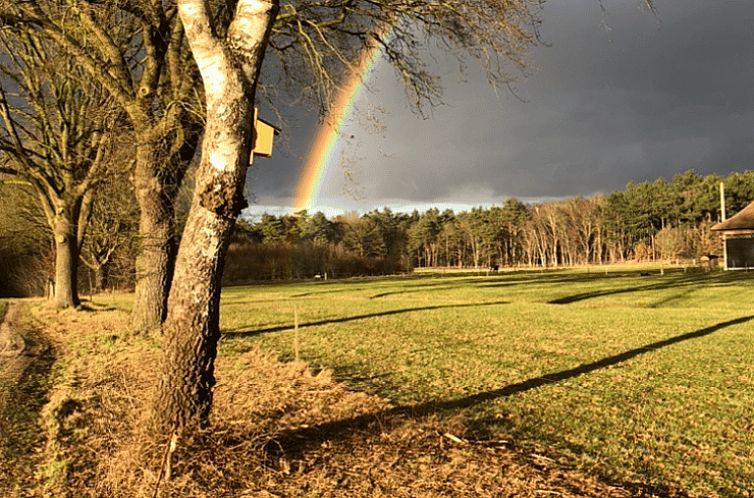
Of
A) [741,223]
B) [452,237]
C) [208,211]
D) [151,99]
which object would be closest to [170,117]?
[151,99]

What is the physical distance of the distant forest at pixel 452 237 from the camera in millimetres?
38094

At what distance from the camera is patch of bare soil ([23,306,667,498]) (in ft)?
12.0

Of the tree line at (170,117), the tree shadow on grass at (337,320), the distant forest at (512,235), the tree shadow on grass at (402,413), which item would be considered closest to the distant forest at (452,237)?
the distant forest at (512,235)

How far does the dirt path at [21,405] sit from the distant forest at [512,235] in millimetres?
51453

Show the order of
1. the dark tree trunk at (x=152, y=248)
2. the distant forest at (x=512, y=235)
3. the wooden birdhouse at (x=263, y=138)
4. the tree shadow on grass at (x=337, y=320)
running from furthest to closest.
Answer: the distant forest at (x=512, y=235) < the tree shadow on grass at (x=337, y=320) < the dark tree trunk at (x=152, y=248) < the wooden birdhouse at (x=263, y=138)

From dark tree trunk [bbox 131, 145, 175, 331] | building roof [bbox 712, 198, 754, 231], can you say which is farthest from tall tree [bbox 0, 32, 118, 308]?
building roof [bbox 712, 198, 754, 231]

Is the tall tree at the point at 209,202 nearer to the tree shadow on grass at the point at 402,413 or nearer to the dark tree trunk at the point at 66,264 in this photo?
the tree shadow on grass at the point at 402,413

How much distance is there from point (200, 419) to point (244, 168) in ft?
6.05

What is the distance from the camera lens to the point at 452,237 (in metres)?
114

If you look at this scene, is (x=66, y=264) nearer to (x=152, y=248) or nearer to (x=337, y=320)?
(x=337, y=320)

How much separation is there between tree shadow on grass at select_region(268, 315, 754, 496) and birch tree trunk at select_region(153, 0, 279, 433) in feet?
2.62

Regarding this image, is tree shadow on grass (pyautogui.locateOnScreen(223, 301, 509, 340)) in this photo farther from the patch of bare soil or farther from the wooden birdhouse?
the wooden birdhouse

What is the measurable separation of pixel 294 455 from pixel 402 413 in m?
1.76

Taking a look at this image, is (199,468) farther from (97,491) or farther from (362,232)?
(362,232)
